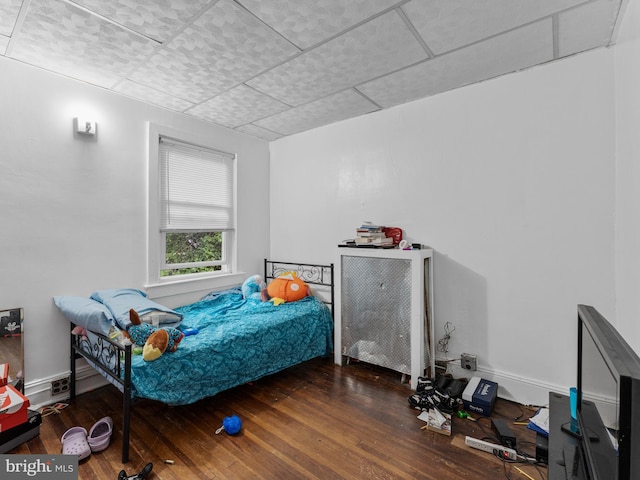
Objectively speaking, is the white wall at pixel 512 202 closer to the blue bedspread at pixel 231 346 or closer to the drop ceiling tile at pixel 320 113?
the drop ceiling tile at pixel 320 113

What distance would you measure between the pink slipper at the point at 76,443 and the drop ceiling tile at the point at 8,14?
2477 mm

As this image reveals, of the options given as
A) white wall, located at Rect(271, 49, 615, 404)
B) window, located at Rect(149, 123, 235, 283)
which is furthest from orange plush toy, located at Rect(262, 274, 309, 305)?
white wall, located at Rect(271, 49, 615, 404)

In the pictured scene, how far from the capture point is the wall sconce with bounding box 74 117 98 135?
2.46 meters

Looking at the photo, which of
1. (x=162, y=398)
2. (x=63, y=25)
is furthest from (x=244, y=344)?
(x=63, y=25)

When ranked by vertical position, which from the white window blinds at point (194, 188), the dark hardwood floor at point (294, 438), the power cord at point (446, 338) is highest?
the white window blinds at point (194, 188)

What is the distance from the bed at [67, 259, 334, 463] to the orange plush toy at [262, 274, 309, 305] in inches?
3.0

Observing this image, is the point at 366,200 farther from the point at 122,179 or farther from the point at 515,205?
the point at 122,179

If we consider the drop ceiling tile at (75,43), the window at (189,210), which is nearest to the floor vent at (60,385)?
the window at (189,210)

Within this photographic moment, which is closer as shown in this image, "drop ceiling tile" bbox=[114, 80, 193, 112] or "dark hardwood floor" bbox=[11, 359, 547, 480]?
"dark hardwood floor" bbox=[11, 359, 547, 480]

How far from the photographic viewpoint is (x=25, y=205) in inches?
89.0

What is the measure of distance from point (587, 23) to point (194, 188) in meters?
3.39

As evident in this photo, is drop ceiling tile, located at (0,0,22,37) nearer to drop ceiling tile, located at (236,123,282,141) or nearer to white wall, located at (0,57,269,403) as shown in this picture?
white wall, located at (0,57,269,403)

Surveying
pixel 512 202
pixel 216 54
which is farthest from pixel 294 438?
pixel 216 54

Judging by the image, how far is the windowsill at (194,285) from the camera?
9.64 feet
